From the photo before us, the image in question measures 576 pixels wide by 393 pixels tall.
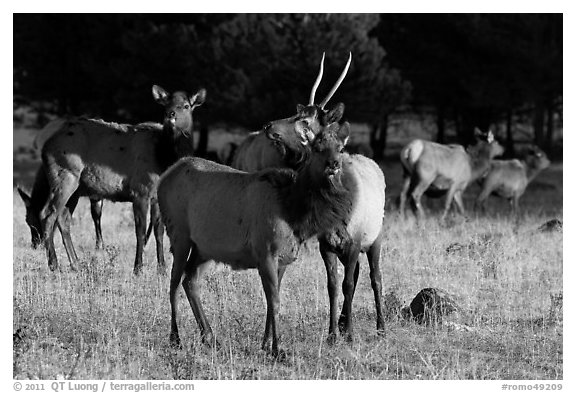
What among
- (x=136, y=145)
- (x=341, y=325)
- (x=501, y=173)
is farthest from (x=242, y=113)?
(x=341, y=325)

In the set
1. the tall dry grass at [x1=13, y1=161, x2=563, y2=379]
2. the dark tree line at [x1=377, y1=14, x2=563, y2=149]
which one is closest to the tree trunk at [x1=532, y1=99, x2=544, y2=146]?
the dark tree line at [x1=377, y1=14, x2=563, y2=149]

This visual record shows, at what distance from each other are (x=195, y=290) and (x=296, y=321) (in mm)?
1162

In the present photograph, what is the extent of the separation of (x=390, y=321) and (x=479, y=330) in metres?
0.80

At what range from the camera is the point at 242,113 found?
25.1 metres

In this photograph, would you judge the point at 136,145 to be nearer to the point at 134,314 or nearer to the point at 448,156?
the point at 134,314

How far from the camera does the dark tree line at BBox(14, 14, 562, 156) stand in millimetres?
24500

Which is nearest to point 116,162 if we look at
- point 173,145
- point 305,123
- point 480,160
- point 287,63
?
point 173,145

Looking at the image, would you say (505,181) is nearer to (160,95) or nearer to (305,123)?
(160,95)

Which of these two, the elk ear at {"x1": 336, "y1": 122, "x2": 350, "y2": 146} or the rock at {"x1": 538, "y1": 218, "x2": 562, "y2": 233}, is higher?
the elk ear at {"x1": 336, "y1": 122, "x2": 350, "y2": 146}

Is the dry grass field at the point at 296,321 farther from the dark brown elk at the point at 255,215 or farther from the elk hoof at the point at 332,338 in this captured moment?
the dark brown elk at the point at 255,215

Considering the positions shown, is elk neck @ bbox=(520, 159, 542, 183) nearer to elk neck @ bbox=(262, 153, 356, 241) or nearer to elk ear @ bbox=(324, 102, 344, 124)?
elk ear @ bbox=(324, 102, 344, 124)

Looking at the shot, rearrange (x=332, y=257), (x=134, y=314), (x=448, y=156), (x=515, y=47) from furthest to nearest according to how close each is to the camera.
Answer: (x=515, y=47) → (x=448, y=156) → (x=134, y=314) → (x=332, y=257)

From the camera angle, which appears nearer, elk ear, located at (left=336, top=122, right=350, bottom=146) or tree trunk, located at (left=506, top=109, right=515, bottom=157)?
elk ear, located at (left=336, top=122, right=350, bottom=146)

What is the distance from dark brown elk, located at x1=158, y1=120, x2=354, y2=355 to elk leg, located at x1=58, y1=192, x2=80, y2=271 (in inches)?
132
